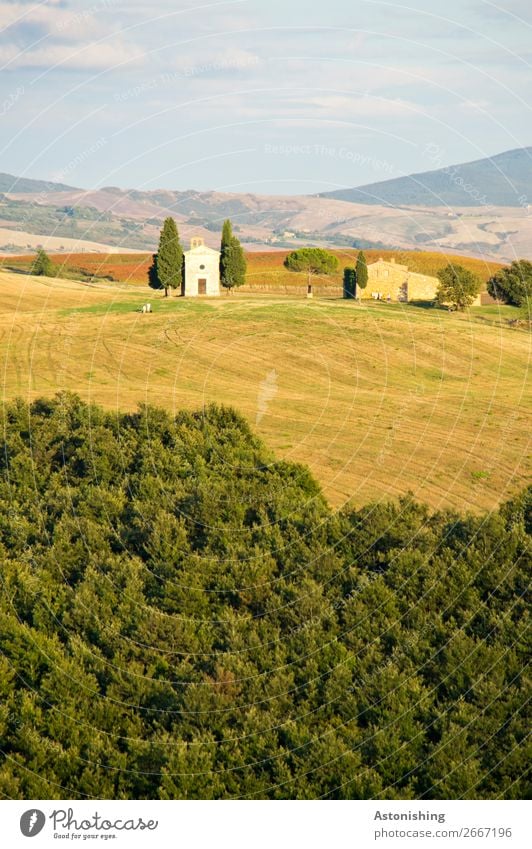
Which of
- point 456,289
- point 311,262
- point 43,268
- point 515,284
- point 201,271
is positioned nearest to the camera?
point 201,271

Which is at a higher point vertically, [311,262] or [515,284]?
[311,262]

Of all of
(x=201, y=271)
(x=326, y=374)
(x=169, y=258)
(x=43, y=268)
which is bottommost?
(x=326, y=374)

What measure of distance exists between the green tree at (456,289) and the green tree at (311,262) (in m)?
25.1

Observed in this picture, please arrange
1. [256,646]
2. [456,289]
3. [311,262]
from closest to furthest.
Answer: [256,646]
[456,289]
[311,262]

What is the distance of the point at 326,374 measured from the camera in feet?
332

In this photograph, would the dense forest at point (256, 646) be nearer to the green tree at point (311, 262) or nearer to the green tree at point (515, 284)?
the green tree at point (515, 284)

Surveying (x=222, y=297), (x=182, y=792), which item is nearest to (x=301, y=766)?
(x=182, y=792)

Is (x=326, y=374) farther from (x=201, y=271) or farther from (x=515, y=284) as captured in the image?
(x=515, y=284)

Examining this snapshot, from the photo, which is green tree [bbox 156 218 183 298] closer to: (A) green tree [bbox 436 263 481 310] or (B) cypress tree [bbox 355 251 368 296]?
(B) cypress tree [bbox 355 251 368 296]

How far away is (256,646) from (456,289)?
9790cm

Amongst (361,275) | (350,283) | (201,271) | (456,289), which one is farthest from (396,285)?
(201,271)

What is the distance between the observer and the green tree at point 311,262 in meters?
155

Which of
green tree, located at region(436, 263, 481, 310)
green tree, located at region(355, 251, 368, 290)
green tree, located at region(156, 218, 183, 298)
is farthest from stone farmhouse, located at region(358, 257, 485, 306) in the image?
green tree, located at region(156, 218, 183, 298)

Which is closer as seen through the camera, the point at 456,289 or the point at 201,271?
the point at 201,271
